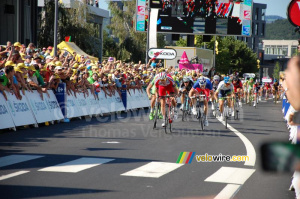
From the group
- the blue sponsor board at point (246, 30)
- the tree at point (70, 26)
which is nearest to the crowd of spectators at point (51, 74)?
the tree at point (70, 26)

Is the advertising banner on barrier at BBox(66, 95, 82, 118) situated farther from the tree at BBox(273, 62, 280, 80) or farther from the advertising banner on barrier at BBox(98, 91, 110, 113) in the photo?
the tree at BBox(273, 62, 280, 80)

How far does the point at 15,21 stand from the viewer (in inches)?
1352

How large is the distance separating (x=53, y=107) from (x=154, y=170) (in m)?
9.60

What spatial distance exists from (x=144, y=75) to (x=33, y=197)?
79.8 feet

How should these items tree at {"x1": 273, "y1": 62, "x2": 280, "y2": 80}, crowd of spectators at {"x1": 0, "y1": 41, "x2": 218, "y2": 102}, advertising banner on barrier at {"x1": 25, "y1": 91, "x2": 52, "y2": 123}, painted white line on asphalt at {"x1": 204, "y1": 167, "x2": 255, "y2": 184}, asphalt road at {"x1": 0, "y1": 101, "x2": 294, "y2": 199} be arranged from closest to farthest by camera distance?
asphalt road at {"x1": 0, "y1": 101, "x2": 294, "y2": 199}
painted white line on asphalt at {"x1": 204, "y1": 167, "x2": 255, "y2": 184}
crowd of spectators at {"x1": 0, "y1": 41, "x2": 218, "y2": 102}
advertising banner on barrier at {"x1": 25, "y1": 91, "x2": 52, "y2": 123}
tree at {"x1": 273, "y1": 62, "x2": 280, "y2": 80}

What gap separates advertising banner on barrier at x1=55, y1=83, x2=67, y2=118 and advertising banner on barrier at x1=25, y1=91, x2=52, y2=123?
4.04 ft

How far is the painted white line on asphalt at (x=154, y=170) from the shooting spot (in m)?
8.05

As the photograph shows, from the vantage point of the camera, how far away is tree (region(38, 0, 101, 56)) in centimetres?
4466

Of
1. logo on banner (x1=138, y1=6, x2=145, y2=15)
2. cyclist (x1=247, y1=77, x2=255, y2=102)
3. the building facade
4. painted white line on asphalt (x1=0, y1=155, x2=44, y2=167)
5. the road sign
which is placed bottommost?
cyclist (x1=247, y1=77, x2=255, y2=102)

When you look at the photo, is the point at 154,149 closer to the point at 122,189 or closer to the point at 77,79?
the point at 122,189

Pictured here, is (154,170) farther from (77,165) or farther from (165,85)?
(165,85)

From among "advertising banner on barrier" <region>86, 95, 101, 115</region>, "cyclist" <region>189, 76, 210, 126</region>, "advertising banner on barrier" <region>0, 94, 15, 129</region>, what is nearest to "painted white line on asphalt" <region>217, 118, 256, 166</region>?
"cyclist" <region>189, 76, 210, 126</region>

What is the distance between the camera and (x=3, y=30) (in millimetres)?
33938

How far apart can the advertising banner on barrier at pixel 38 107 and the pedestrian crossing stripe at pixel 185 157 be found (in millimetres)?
6517
